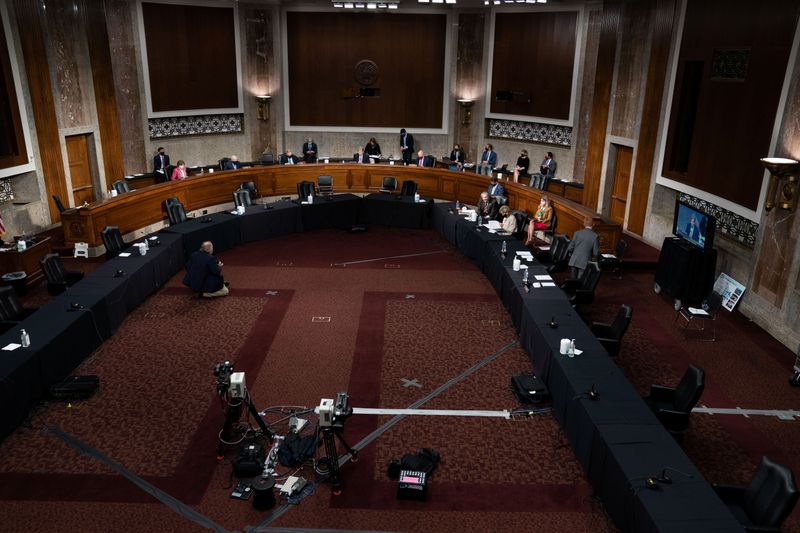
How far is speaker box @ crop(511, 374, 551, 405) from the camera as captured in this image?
7.73 m

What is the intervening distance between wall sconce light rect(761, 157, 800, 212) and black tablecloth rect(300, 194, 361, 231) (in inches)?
384

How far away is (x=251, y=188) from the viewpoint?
1722cm

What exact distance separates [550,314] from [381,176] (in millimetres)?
10468

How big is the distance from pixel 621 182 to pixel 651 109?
240 centimetres

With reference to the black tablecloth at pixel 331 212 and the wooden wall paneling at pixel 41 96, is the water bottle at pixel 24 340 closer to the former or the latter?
the wooden wall paneling at pixel 41 96

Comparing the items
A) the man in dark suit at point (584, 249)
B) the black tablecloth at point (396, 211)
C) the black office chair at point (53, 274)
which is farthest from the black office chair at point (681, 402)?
the black tablecloth at point (396, 211)

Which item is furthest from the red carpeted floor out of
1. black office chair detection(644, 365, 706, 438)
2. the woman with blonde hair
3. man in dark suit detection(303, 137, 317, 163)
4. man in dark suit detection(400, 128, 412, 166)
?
man in dark suit detection(400, 128, 412, 166)

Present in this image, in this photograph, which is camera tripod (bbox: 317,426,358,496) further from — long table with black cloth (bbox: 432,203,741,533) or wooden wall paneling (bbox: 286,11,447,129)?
wooden wall paneling (bbox: 286,11,447,129)

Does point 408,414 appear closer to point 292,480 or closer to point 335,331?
point 292,480

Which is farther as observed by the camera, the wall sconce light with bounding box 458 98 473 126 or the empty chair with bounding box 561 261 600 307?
the wall sconce light with bounding box 458 98 473 126

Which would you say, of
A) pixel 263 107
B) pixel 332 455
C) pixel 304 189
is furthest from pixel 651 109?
pixel 263 107

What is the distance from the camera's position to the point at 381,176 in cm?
1831

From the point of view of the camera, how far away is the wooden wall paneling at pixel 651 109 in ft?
44.7

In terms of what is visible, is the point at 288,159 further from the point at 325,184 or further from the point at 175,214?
the point at 175,214
